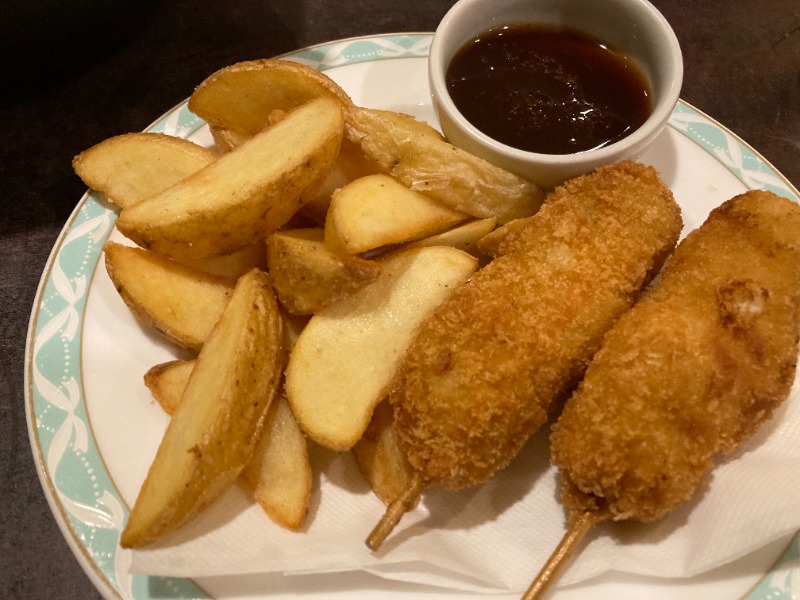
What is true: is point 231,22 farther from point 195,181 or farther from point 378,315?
point 378,315

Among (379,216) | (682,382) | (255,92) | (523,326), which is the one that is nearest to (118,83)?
(255,92)

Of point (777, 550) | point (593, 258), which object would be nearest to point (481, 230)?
point (593, 258)

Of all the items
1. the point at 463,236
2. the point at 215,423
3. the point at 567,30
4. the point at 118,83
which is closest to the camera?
the point at 215,423

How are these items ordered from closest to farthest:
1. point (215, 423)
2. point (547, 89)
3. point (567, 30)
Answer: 1. point (215, 423)
2. point (547, 89)
3. point (567, 30)

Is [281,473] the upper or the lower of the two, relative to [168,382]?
lower

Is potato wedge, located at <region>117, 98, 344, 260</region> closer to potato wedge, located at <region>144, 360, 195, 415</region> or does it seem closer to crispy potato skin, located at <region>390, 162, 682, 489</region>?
potato wedge, located at <region>144, 360, 195, 415</region>

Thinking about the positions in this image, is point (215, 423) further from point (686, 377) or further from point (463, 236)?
point (686, 377)
